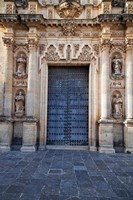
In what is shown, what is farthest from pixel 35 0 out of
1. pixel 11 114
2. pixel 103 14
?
pixel 11 114

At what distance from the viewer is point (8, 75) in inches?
418

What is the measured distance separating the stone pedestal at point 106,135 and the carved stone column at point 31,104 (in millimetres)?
2986

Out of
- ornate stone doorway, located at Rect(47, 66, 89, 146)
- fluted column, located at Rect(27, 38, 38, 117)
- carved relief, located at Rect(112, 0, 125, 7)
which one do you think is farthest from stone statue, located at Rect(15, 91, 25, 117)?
carved relief, located at Rect(112, 0, 125, 7)

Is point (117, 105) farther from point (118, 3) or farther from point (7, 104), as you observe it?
point (7, 104)

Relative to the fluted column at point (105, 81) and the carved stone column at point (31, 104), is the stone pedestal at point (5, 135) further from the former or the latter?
the fluted column at point (105, 81)

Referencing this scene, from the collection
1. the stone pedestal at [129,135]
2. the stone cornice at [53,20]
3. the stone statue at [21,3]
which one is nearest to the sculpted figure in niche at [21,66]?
the stone cornice at [53,20]

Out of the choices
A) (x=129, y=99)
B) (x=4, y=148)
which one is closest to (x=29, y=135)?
(x=4, y=148)

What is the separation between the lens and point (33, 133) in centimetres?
1018

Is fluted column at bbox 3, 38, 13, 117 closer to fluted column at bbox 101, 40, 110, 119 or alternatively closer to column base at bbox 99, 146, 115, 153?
fluted column at bbox 101, 40, 110, 119

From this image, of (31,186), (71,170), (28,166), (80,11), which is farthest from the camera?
(80,11)

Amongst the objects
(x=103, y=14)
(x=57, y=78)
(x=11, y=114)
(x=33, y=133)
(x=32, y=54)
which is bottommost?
(x=33, y=133)

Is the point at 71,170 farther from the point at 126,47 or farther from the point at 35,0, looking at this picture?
the point at 35,0

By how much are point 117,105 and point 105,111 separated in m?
0.70

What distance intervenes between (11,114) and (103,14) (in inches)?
248
